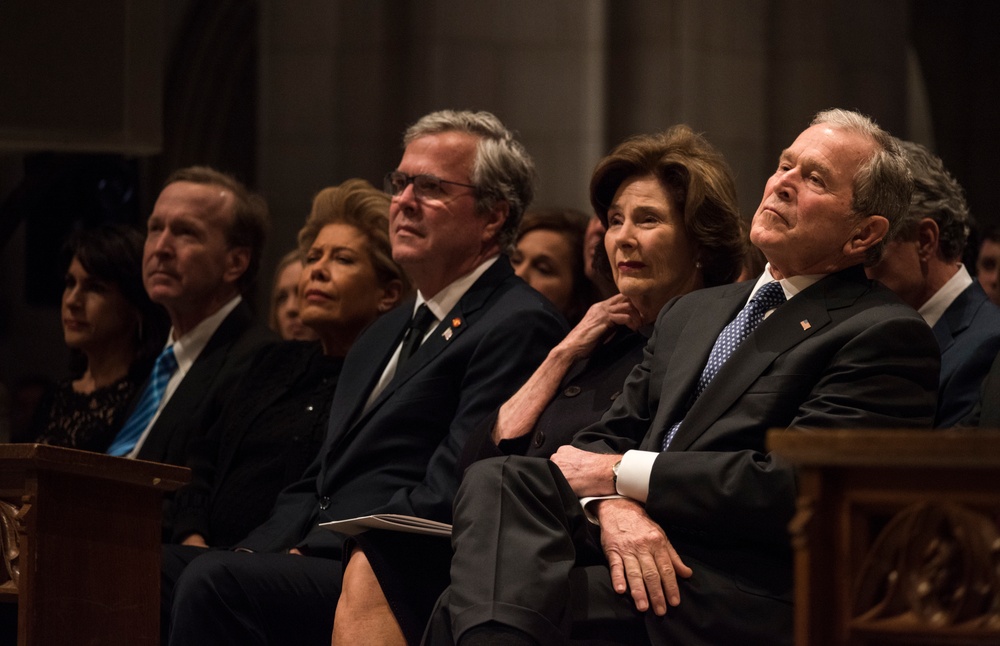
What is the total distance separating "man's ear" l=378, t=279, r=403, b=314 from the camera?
5258 millimetres

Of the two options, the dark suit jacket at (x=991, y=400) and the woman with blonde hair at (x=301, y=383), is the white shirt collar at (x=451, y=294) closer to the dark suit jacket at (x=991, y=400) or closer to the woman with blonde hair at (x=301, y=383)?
the woman with blonde hair at (x=301, y=383)

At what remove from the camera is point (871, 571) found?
2.32 metres

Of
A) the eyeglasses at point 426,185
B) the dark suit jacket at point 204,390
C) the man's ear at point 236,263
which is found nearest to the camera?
the eyeglasses at point 426,185

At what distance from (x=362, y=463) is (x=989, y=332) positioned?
1821mm

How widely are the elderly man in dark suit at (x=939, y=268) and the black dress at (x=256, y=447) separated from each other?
1910mm

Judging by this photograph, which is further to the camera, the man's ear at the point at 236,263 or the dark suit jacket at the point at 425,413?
the man's ear at the point at 236,263

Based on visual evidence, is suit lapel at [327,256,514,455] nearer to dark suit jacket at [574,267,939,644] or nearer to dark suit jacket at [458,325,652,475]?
dark suit jacket at [458,325,652,475]

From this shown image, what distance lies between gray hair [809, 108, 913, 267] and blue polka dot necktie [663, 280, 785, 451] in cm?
24

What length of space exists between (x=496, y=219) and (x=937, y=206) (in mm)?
1378

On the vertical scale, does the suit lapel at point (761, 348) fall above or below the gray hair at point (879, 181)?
below

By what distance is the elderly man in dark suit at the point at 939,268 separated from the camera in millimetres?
4020

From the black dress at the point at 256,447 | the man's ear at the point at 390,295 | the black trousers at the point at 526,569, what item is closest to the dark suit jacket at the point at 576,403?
the black trousers at the point at 526,569

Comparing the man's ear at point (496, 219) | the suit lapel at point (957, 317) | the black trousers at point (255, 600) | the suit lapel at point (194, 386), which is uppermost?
the man's ear at point (496, 219)

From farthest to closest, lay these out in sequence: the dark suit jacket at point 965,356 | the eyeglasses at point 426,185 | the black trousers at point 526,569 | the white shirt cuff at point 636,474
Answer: the eyeglasses at point 426,185 → the dark suit jacket at point 965,356 → the white shirt cuff at point 636,474 → the black trousers at point 526,569
